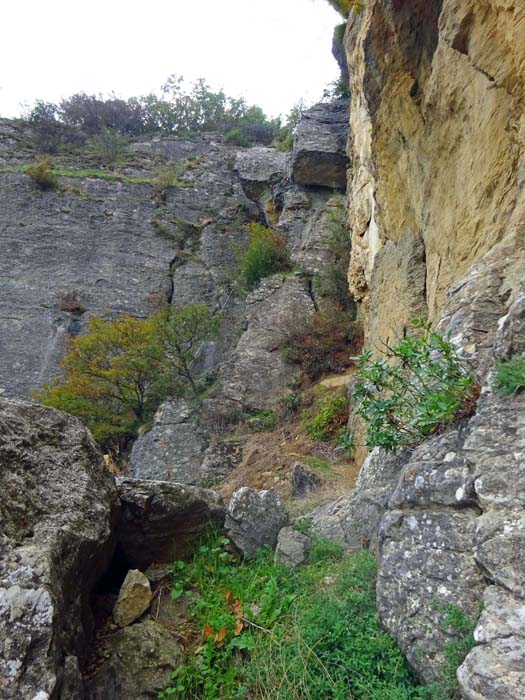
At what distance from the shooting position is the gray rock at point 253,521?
435 cm

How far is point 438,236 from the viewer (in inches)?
224

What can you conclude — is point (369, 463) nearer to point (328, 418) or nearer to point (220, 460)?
point (328, 418)

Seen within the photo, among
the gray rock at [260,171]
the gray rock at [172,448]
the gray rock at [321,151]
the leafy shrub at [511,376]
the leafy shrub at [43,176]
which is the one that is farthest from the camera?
the leafy shrub at [43,176]

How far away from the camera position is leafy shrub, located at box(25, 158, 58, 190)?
914 inches

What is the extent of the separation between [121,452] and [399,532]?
1103 cm

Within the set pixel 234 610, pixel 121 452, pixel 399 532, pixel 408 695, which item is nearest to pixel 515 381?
pixel 399 532

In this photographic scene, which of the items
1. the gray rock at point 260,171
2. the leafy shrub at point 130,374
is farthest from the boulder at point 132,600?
the gray rock at point 260,171

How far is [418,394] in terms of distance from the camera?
11.5ft

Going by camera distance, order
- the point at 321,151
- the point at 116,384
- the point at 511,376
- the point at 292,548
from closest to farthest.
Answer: the point at 511,376
the point at 292,548
the point at 116,384
the point at 321,151

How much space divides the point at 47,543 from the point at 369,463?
2709 mm

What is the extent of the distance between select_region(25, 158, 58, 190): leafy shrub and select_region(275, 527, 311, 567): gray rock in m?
23.4

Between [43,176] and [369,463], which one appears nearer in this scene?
[369,463]

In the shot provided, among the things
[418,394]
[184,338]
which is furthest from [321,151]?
[418,394]

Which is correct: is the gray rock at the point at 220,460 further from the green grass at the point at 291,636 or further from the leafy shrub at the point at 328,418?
the green grass at the point at 291,636
